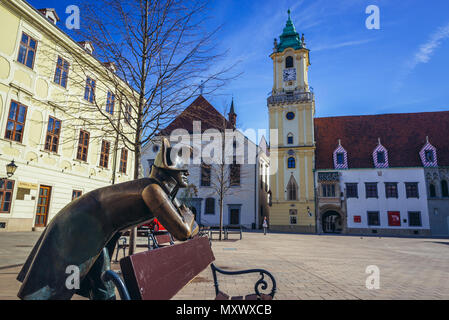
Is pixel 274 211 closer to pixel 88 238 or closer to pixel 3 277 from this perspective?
pixel 3 277

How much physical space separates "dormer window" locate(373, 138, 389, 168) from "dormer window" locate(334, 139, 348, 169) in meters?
3.42

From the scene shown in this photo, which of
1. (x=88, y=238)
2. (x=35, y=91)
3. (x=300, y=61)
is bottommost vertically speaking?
(x=88, y=238)

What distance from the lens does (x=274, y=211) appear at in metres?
35.1

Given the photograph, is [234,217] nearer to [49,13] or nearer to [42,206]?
[42,206]

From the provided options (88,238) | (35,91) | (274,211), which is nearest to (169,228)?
(88,238)

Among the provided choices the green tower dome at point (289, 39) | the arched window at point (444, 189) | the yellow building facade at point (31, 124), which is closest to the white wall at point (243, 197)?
the green tower dome at point (289, 39)

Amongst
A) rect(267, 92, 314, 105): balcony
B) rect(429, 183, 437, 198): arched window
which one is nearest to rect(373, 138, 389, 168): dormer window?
rect(429, 183, 437, 198): arched window

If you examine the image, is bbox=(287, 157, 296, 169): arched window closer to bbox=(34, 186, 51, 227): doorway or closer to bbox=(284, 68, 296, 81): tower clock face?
bbox=(284, 68, 296, 81): tower clock face

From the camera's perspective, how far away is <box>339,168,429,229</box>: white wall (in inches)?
1265

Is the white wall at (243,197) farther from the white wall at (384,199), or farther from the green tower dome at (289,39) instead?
the green tower dome at (289,39)

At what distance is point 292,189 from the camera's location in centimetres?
3541

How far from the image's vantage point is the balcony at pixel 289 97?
37.2m
